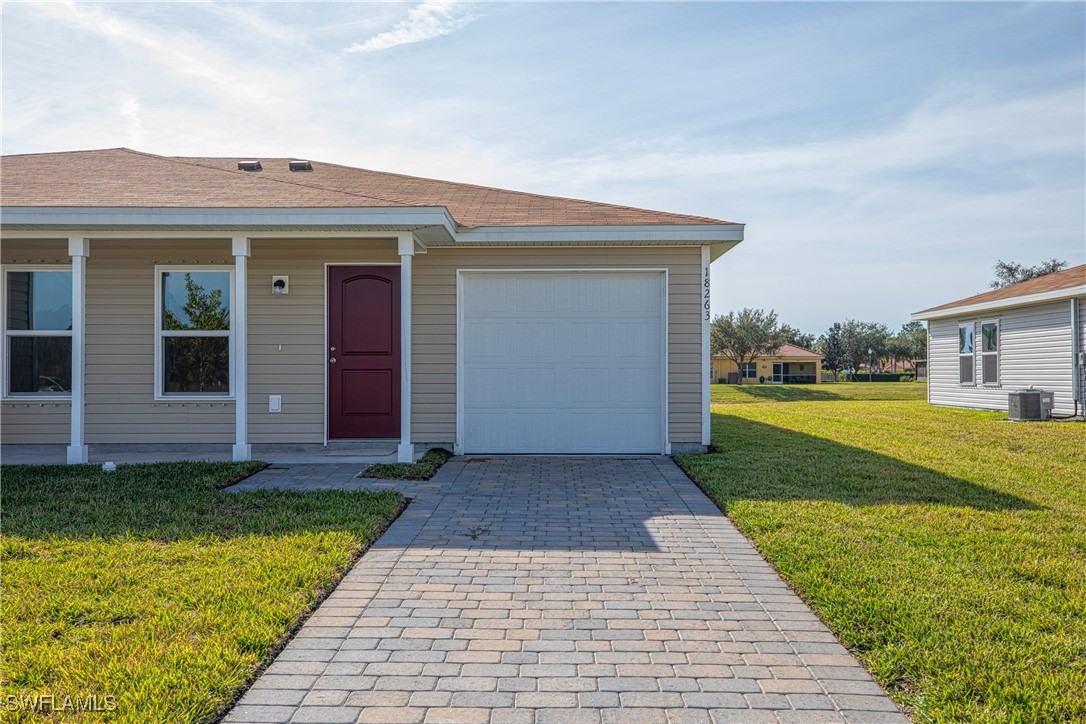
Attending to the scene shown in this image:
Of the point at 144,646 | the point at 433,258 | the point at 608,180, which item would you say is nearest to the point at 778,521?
the point at 144,646

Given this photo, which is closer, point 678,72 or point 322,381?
point 322,381

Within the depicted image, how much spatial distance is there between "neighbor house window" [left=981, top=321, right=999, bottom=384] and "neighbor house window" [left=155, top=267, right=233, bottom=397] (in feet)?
52.7

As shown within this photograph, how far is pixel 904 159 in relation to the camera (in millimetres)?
13164

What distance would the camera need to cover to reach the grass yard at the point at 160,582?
2475 millimetres

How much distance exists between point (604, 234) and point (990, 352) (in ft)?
41.2

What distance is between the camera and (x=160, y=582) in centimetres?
350

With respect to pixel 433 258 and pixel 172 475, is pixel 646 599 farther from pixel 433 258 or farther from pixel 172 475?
pixel 433 258

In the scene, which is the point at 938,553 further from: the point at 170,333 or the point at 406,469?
the point at 170,333

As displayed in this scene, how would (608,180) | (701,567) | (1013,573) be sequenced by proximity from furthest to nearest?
(608,180), (701,567), (1013,573)

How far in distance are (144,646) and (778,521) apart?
399cm

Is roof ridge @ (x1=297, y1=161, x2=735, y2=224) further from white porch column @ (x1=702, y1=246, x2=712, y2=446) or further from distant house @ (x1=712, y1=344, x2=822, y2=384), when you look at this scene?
distant house @ (x1=712, y1=344, x2=822, y2=384)

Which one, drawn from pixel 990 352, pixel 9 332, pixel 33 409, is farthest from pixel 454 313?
pixel 990 352

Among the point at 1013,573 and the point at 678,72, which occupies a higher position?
the point at 678,72

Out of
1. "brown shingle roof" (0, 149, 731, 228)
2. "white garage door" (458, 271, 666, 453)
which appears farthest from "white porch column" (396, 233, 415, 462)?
"white garage door" (458, 271, 666, 453)
